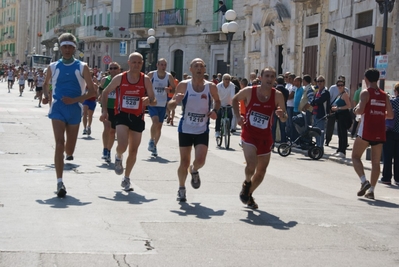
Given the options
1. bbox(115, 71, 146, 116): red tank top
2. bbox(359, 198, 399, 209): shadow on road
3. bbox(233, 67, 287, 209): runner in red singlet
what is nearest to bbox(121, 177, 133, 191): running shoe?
bbox(115, 71, 146, 116): red tank top

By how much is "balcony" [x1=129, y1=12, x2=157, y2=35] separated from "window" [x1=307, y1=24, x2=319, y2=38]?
22.8 m

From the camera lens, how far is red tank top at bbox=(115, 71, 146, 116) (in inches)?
434

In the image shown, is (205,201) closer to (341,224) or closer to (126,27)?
(341,224)

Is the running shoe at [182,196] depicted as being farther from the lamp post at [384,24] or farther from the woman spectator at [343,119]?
the lamp post at [384,24]

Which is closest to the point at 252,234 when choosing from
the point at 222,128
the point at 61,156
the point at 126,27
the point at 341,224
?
the point at 341,224

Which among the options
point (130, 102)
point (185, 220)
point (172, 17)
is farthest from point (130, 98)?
point (172, 17)

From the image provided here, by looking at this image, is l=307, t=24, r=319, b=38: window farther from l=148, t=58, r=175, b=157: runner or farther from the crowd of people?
the crowd of people

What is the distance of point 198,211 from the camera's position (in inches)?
370

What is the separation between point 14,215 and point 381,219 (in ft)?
13.3

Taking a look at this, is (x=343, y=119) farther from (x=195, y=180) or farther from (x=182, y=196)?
(x=182, y=196)

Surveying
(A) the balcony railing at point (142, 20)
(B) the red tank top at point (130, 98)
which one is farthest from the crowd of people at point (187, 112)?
(A) the balcony railing at point (142, 20)

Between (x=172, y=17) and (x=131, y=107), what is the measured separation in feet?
135

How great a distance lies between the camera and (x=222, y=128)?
63.8ft

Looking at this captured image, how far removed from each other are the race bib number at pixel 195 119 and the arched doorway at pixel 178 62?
1665 inches
